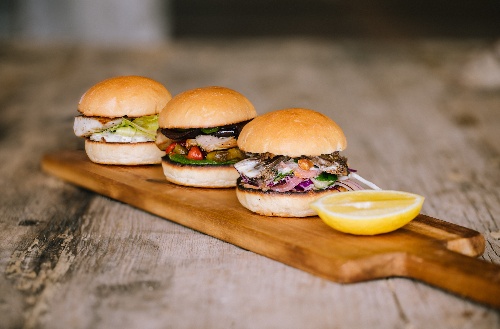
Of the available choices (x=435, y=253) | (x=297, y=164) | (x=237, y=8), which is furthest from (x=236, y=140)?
(x=237, y=8)

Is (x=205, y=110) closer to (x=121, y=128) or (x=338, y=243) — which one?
(x=121, y=128)

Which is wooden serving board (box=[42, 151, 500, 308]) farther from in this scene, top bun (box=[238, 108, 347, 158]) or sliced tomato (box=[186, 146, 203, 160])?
top bun (box=[238, 108, 347, 158])

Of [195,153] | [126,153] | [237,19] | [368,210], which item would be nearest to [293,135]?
[368,210]

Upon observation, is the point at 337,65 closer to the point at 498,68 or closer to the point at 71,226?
the point at 498,68

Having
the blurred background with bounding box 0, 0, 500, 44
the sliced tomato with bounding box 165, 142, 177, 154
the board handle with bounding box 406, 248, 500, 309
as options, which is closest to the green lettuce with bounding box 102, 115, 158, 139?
the sliced tomato with bounding box 165, 142, 177, 154

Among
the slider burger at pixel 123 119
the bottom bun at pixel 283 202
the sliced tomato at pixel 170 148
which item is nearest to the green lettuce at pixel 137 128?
the slider burger at pixel 123 119
